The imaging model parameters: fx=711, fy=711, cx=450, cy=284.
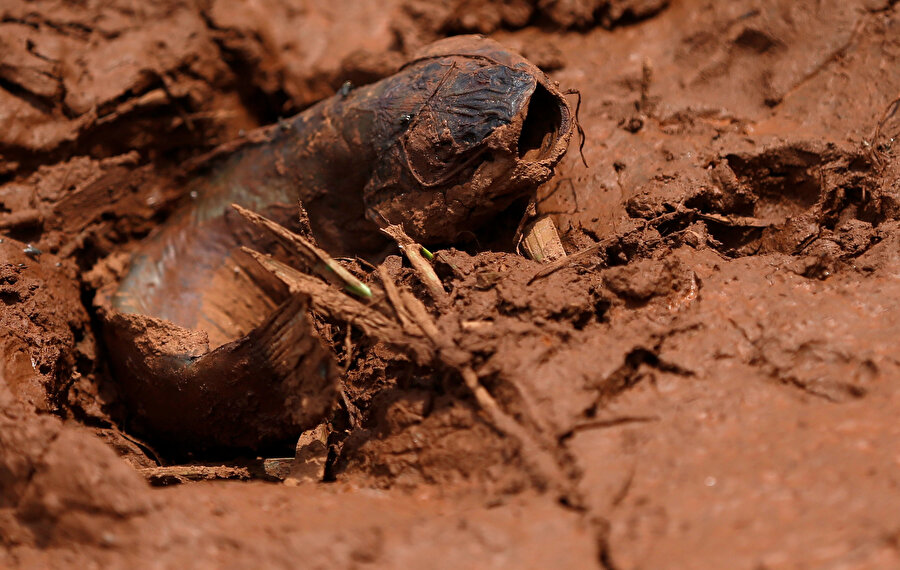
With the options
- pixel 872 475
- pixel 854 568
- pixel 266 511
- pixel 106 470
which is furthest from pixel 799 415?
pixel 106 470

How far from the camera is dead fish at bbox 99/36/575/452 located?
2.25 metres

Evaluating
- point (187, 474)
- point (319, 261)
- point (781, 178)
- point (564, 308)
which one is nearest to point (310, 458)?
point (187, 474)

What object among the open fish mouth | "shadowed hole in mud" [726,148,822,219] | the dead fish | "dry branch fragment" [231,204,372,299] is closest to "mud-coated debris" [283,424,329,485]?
the dead fish

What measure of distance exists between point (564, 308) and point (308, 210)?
49.0 inches

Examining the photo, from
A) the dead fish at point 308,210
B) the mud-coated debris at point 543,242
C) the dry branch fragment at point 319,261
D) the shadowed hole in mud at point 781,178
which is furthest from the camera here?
the shadowed hole in mud at point 781,178

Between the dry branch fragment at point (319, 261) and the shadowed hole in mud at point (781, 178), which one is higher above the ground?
the dry branch fragment at point (319, 261)

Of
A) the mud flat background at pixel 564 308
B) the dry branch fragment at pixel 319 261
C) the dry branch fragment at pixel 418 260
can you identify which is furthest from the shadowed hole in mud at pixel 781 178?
the dry branch fragment at pixel 319 261

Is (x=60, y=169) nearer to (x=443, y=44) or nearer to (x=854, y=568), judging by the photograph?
(x=443, y=44)

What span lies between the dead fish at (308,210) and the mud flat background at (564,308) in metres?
0.19

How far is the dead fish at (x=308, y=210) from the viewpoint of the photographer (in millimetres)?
2246

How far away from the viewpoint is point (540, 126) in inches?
94.4

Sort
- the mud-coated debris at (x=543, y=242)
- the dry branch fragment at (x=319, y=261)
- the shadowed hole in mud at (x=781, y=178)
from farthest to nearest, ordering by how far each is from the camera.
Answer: the shadowed hole in mud at (x=781, y=178)
the mud-coated debris at (x=543, y=242)
the dry branch fragment at (x=319, y=261)

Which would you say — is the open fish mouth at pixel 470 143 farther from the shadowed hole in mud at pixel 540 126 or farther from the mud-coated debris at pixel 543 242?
the mud-coated debris at pixel 543 242

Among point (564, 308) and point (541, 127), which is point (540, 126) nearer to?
point (541, 127)
